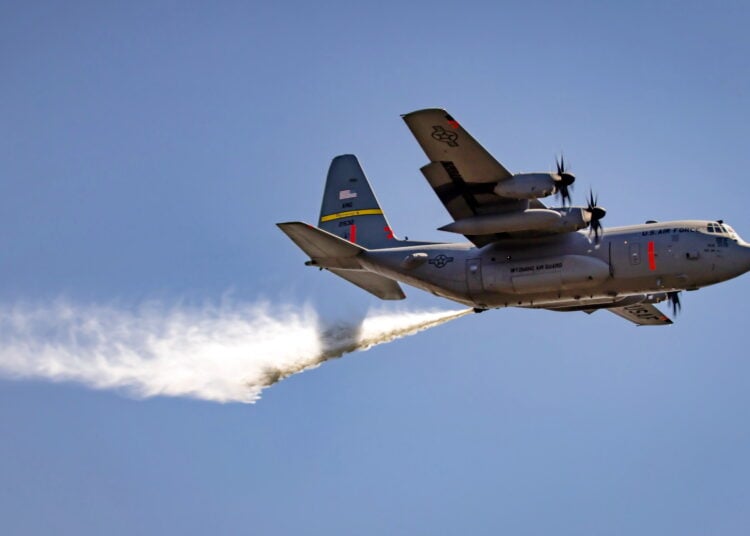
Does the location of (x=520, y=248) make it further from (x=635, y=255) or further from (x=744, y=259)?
(x=744, y=259)

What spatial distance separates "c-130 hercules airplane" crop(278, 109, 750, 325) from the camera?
34250 millimetres

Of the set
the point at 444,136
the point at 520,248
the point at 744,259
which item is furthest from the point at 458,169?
the point at 744,259

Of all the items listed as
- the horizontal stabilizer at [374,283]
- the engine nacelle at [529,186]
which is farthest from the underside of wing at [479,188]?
the horizontal stabilizer at [374,283]

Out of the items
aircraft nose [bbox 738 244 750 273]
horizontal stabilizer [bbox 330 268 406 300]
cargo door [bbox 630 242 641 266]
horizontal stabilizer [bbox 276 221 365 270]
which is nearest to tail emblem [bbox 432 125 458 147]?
horizontal stabilizer [bbox 276 221 365 270]

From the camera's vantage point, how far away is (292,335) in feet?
132

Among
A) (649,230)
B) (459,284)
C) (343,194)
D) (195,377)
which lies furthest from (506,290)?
(195,377)

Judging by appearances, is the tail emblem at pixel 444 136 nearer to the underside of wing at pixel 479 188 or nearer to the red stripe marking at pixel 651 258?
the underside of wing at pixel 479 188

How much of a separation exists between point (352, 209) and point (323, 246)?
331cm

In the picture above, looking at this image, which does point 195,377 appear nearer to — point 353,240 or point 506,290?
point 353,240

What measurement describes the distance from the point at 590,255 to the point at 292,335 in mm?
10132

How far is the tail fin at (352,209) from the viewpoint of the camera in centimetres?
3869

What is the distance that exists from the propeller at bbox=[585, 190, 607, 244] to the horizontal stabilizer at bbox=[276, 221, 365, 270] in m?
6.51

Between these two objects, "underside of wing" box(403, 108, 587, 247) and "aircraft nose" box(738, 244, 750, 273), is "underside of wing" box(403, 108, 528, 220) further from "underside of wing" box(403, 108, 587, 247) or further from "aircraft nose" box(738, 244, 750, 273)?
"aircraft nose" box(738, 244, 750, 273)

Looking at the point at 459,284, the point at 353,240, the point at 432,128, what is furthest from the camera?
the point at 353,240
